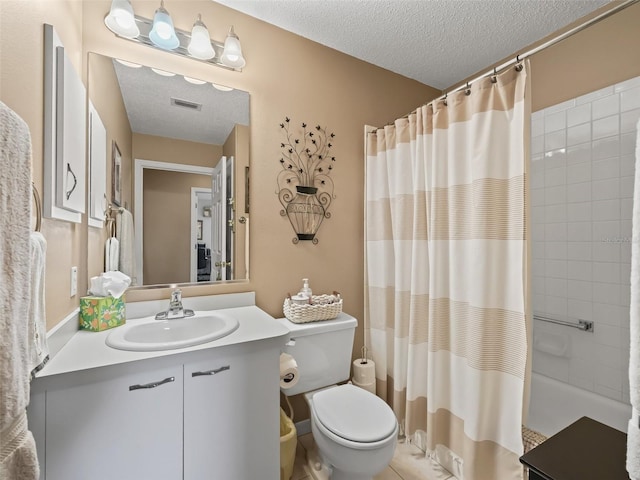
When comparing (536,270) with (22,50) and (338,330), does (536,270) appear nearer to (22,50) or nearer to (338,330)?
(338,330)

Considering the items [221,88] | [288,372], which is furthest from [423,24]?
[288,372]

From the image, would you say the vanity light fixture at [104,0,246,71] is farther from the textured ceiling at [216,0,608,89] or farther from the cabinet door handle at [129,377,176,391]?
the cabinet door handle at [129,377,176,391]

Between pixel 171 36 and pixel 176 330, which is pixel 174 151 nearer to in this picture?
pixel 171 36

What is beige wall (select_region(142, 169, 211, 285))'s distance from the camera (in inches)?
60.9

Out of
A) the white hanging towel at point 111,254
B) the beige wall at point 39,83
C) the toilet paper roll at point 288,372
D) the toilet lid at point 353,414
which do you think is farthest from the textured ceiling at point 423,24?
the toilet lid at point 353,414

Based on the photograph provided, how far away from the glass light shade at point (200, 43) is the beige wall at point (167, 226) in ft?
2.12

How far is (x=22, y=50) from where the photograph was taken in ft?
2.79

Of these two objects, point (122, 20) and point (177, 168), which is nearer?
point (122, 20)

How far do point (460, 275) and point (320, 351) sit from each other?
34.0 inches

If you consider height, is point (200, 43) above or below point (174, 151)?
above

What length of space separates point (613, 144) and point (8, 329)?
107 inches

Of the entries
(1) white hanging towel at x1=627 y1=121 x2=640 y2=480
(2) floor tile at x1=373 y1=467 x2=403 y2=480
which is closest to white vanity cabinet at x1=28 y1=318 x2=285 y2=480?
(2) floor tile at x1=373 y1=467 x2=403 y2=480

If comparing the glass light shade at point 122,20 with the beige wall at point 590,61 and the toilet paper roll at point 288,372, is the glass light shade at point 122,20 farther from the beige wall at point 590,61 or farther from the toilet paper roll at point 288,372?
the beige wall at point 590,61

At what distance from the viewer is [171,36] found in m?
1.47
